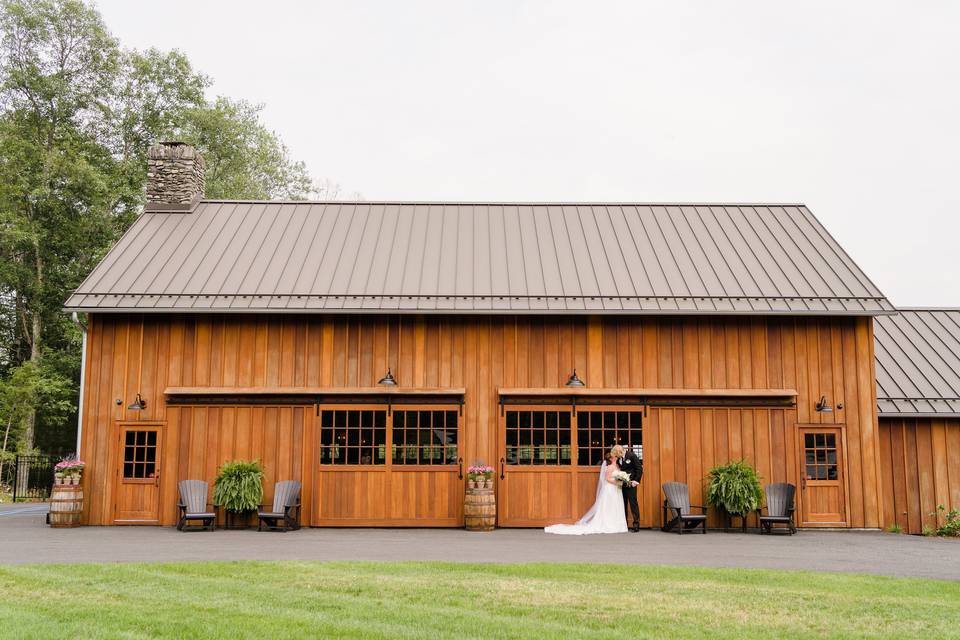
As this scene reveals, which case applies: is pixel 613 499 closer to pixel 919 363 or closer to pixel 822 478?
pixel 822 478

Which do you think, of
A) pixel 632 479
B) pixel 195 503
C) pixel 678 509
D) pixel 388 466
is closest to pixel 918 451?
pixel 678 509

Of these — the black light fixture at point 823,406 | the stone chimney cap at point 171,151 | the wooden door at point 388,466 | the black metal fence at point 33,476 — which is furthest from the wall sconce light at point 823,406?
the black metal fence at point 33,476

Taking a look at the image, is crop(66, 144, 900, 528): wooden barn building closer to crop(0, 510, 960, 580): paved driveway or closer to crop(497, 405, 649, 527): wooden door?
crop(497, 405, 649, 527): wooden door

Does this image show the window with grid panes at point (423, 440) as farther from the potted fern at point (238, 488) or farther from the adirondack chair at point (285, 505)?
the potted fern at point (238, 488)

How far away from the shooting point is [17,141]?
83.7ft

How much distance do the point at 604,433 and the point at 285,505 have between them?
210 inches

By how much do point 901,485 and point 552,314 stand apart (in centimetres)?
691

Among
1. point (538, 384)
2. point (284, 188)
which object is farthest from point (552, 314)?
point (284, 188)

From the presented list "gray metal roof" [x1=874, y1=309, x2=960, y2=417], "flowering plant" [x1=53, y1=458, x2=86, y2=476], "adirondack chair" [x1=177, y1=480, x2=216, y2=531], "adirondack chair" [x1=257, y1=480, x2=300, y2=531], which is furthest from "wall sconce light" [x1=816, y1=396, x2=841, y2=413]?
"flowering plant" [x1=53, y1=458, x2=86, y2=476]

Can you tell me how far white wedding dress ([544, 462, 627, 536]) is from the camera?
43.7 feet

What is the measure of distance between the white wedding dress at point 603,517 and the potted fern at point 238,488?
184 inches

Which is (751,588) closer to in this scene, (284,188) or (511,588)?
(511,588)

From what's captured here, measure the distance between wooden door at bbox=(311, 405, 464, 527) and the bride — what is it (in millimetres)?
1905

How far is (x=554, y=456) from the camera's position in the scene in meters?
14.2
